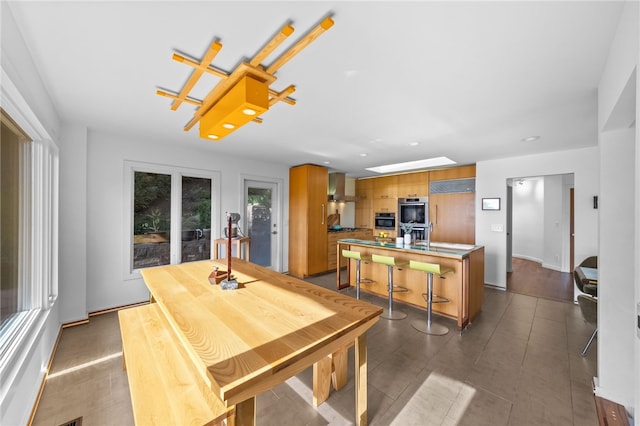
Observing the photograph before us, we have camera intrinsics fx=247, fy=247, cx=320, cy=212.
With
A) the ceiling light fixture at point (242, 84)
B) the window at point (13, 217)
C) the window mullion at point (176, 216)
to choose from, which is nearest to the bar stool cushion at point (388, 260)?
the ceiling light fixture at point (242, 84)

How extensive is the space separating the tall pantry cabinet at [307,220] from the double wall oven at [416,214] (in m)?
1.99

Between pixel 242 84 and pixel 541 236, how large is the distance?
27.7 feet

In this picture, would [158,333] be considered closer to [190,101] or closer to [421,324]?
[190,101]

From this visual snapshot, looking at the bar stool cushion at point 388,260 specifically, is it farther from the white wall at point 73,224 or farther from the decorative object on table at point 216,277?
the white wall at point 73,224

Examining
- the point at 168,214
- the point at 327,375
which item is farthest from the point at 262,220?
the point at 327,375

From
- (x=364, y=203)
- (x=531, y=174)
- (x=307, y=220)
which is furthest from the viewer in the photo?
(x=364, y=203)

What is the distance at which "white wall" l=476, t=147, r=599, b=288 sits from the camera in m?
3.79

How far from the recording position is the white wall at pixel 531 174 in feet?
12.4

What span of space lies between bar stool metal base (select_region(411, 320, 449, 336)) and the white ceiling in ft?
7.98

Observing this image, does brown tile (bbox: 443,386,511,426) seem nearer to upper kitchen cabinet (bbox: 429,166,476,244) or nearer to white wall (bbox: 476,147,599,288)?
white wall (bbox: 476,147,599,288)

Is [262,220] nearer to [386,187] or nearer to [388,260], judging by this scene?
[388,260]

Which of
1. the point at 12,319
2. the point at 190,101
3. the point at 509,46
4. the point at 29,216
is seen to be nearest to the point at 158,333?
the point at 12,319

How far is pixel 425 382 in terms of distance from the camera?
2.04m

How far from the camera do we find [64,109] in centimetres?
260
